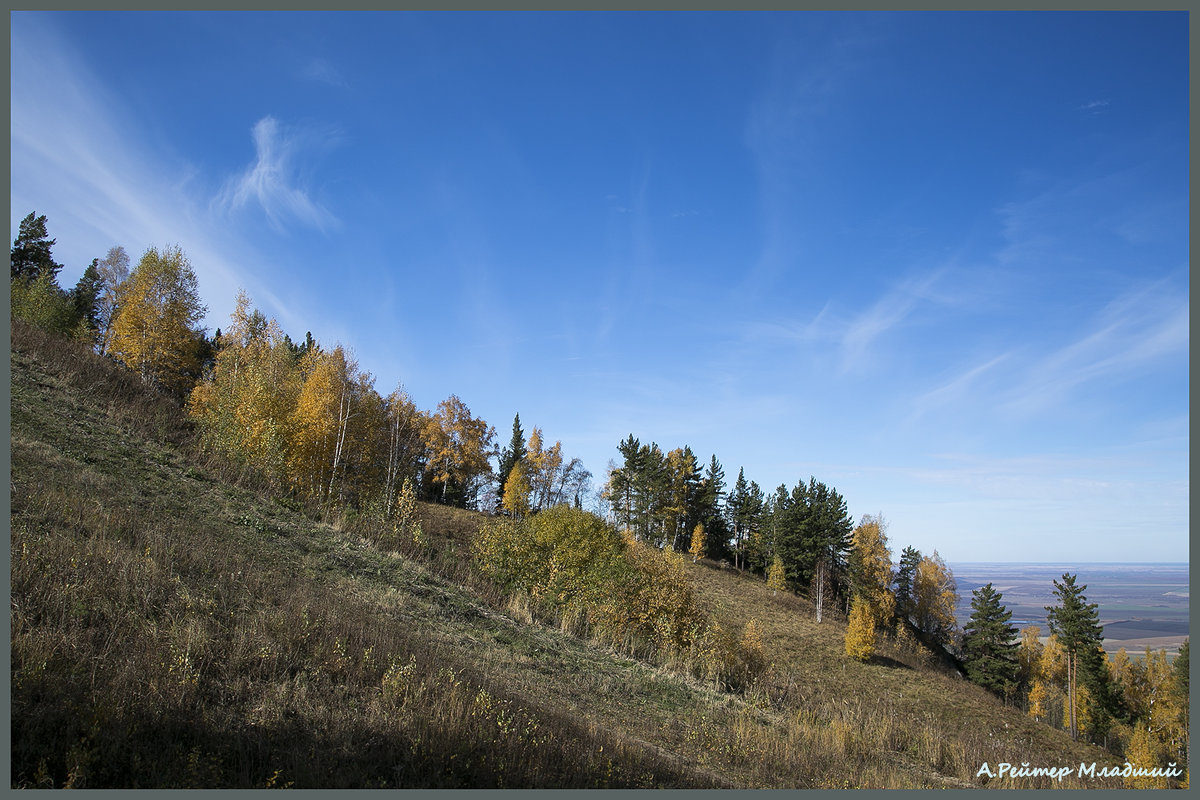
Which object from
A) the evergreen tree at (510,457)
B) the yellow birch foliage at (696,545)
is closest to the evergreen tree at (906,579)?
the yellow birch foliage at (696,545)

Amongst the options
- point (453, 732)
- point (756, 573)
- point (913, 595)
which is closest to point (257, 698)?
point (453, 732)

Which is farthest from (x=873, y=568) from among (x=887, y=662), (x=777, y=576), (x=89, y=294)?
(x=89, y=294)

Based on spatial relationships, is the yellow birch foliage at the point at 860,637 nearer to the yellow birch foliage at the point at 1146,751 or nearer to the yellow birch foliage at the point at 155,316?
the yellow birch foliage at the point at 1146,751

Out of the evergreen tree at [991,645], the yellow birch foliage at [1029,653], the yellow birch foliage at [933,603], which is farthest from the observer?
the yellow birch foliage at [933,603]

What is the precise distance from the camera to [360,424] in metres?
38.2

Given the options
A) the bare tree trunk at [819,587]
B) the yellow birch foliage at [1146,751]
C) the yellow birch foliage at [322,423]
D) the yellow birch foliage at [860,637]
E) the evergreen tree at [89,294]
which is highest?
the evergreen tree at [89,294]

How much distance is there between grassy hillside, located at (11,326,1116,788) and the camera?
15.6ft

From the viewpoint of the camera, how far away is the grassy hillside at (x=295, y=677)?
15.6ft

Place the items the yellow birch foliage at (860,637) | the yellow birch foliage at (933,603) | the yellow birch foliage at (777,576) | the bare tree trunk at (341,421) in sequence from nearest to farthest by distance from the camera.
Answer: the bare tree trunk at (341,421)
the yellow birch foliage at (860,637)
the yellow birch foliage at (777,576)
the yellow birch foliage at (933,603)

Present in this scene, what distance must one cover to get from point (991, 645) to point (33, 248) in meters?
97.3

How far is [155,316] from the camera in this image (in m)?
33.0

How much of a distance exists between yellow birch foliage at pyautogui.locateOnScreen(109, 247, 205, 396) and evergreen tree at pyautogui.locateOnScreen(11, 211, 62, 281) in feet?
87.7

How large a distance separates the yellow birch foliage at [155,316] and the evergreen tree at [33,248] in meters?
26.7

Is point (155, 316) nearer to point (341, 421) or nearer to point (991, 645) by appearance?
point (341, 421)
